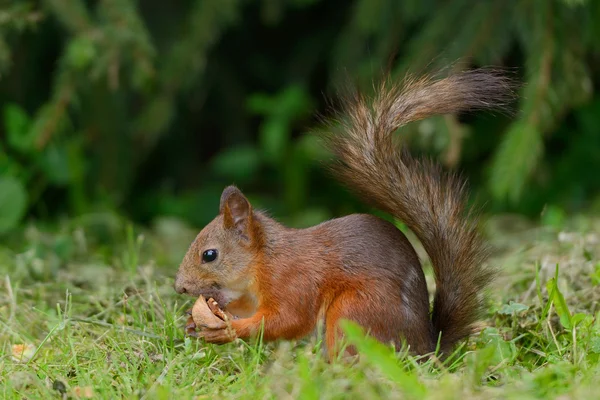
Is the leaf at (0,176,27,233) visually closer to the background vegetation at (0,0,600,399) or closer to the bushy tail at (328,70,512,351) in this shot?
the background vegetation at (0,0,600,399)

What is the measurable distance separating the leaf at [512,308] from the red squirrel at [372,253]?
0.34 ft

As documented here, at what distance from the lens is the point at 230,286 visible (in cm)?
206

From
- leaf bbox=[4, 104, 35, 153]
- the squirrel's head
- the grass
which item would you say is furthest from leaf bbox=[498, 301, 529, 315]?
leaf bbox=[4, 104, 35, 153]

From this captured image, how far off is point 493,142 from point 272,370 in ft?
8.43

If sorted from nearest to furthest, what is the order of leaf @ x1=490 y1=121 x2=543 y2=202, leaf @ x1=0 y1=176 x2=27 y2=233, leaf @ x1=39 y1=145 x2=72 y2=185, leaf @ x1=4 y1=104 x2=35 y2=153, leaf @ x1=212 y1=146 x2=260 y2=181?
1. leaf @ x1=490 y1=121 x2=543 y2=202
2. leaf @ x1=0 y1=176 x2=27 y2=233
3. leaf @ x1=4 y1=104 x2=35 y2=153
4. leaf @ x1=39 y1=145 x2=72 y2=185
5. leaf @ x1=212 y1=146 x2=260 y2=181

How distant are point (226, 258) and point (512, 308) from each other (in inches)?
27.2

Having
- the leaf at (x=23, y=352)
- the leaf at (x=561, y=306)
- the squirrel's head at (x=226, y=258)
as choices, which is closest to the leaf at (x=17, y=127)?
the leaf at (x=23, y=352)

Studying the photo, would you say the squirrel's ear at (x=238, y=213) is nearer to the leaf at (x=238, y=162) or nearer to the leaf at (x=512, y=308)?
the leaf at (x=512, y=308)

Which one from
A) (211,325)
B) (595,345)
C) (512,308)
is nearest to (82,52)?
(211,325)

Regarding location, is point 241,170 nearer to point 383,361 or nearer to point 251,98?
point 251,98

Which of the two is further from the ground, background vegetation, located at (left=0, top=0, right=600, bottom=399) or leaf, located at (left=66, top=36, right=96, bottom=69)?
leaf, located at (left=66, top=36, right=96, bottom=69)

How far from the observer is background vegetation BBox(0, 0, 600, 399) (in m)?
1.80

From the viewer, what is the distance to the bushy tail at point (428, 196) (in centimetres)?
198

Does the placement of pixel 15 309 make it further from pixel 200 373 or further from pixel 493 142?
pixel 493 142
